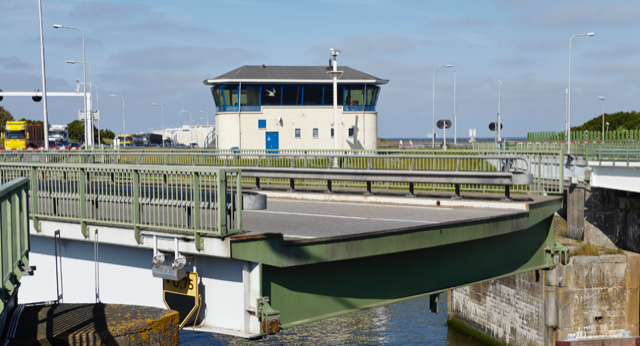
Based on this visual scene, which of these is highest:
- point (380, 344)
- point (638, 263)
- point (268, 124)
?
point (268, 124)

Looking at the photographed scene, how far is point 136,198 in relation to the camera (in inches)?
339

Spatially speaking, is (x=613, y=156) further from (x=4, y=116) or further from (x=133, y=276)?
(x=4, y=116)

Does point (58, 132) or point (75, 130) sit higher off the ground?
point (75, 130)

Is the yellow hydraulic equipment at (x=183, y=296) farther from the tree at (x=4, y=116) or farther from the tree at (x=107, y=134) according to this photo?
the tree at (x=107, y=134)

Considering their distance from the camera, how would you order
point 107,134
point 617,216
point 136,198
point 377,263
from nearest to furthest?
point 136,198 < point 377,263 < point 617,216 < point 107,134

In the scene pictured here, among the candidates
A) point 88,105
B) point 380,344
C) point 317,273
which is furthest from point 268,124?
point 317,273

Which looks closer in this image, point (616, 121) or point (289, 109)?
point (289, 109)

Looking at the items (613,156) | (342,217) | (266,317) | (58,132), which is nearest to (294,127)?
(613,156)

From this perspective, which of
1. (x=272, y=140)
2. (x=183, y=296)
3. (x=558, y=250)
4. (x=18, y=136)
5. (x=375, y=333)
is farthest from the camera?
(x=18, y=136)

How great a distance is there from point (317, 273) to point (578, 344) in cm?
1717

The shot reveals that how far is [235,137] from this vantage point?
45.9 meters

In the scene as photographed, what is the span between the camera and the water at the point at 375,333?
26.6m

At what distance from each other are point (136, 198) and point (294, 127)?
1506 inches

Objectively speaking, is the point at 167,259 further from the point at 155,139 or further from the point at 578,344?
the point at 155,139
